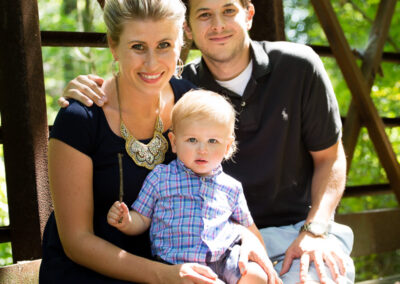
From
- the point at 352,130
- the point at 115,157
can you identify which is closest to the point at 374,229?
the point at 352,130

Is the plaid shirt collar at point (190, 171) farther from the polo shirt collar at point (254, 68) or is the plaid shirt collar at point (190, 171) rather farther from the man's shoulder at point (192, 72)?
the man's shoulder at point (192, 72)

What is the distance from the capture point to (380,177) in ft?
20.2

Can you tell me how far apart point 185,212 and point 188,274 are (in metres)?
0.27

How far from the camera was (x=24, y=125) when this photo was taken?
2.57 m

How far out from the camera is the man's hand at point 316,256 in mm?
2326

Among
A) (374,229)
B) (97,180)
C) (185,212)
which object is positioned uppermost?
(97,180)

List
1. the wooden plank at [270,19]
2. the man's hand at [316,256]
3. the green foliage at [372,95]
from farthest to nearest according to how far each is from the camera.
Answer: the green foliage at [372,95]
the wooden plank at [270,19]
the man's hand at [316,256]

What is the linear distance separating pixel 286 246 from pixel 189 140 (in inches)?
31.6

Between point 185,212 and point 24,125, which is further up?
point 24,125

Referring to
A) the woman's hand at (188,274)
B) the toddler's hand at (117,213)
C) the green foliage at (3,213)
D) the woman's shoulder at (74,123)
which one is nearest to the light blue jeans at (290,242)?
the woman's hand at (188,274)

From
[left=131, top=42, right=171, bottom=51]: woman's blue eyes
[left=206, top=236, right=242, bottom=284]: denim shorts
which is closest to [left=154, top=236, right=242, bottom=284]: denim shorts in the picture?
[left=206, top=236, right=242, bottom=284]: denim shorts

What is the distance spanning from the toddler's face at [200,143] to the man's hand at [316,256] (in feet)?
1.99

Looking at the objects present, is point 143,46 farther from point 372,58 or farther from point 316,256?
point 372,58

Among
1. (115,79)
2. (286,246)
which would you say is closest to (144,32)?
(115,79)
